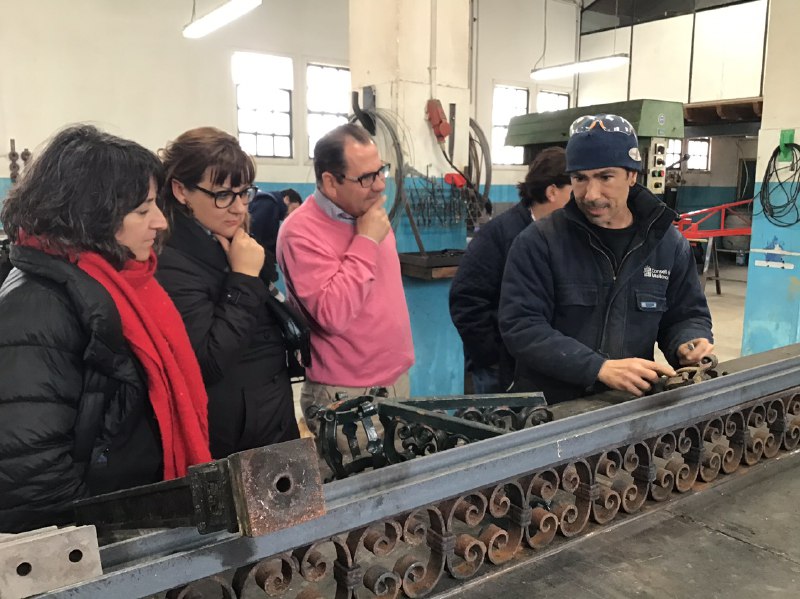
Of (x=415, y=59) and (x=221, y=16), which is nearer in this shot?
(x=415, y=59)

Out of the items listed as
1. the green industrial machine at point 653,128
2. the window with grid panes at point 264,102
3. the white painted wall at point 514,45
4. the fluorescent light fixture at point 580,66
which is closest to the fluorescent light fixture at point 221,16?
the window with grid panes at point 264,102

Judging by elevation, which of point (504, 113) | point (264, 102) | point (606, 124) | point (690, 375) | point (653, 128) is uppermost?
point (504, 113)

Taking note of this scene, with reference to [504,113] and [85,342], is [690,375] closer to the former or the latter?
[85,342]

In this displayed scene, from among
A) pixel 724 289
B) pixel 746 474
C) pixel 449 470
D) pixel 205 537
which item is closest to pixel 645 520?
pixel 746 474

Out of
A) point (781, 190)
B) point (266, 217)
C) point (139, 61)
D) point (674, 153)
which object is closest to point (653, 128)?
point (781, 190)

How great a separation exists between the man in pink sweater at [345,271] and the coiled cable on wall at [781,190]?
3.11 m

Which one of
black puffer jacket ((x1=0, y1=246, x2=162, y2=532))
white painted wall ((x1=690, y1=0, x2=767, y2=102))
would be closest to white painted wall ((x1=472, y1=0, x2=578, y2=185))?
white painted wall ((x1=690, y1=0, x2=767, y2=102))

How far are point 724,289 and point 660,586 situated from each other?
759 centimetres

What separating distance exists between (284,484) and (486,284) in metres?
1.44

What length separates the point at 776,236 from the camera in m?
3.94

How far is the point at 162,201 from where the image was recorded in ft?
4.17

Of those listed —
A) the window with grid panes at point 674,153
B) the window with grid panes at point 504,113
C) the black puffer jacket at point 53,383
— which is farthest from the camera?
the window with grid panes at point 674,153

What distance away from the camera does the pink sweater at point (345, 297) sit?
1.51 meters

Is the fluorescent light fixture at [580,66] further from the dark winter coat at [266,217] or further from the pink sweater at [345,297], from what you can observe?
the pink sweater at [345,297]
